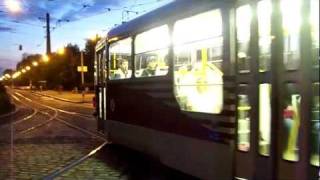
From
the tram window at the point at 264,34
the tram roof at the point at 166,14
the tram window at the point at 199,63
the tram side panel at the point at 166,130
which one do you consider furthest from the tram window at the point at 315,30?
the tram window at the point at 199,63

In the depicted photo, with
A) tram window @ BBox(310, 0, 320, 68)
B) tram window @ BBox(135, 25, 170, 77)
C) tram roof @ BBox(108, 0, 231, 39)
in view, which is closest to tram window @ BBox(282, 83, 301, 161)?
tram window @ BBox(310, 0, 320, 68)

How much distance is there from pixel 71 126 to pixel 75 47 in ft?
303

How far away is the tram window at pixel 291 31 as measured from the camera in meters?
6.50

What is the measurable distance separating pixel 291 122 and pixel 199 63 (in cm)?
290

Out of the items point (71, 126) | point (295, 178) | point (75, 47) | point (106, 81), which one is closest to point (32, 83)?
point (75, 47)

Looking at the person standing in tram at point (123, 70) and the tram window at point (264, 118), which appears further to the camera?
the person standing in tram at point (123, 70)

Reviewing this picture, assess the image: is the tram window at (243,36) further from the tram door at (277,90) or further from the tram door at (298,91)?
the tram door at (298,91)

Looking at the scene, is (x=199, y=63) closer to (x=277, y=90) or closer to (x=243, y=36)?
(x=243, y=36)

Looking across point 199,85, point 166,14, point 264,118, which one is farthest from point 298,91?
point 166,14

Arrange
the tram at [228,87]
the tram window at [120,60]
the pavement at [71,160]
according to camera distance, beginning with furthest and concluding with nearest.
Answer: the tram window at [120,60]
the pavement at [71,160]
the tram at [228,87]

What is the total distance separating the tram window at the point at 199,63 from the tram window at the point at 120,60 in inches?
127

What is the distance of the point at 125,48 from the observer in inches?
541

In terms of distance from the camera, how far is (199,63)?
9.33 meters

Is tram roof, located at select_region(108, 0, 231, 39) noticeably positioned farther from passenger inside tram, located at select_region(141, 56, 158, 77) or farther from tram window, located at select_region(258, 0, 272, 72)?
tram window, located at select_region(258, 0, 272, 72)
